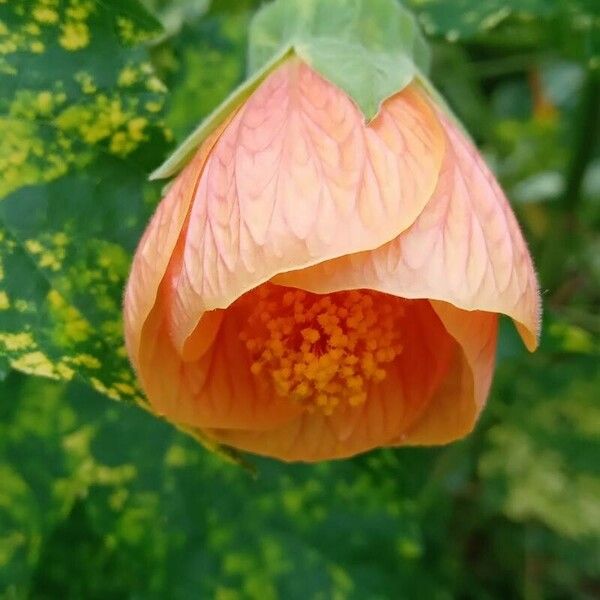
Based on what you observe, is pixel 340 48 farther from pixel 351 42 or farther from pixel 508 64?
pixel 508 64

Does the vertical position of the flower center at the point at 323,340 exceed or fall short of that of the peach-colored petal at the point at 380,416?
it exceeds it

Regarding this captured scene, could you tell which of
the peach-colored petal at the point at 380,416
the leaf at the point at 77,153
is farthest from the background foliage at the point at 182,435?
the peach-colored petal at the point at 380,416

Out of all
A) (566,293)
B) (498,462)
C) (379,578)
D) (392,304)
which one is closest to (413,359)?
(392,304)

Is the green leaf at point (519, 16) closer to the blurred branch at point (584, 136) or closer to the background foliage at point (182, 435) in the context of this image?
the background foliage at point (182, 435)

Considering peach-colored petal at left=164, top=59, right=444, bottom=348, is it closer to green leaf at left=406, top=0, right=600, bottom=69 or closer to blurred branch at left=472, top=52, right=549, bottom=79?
green leaf at left=406, top=0, right=600, bottom=69

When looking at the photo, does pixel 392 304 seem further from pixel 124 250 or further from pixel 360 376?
pixel 124 250

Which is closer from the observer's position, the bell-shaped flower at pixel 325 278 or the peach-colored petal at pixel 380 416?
the bell-shaped flower at pixel 325 278

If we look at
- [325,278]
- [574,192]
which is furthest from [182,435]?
[574,192]
